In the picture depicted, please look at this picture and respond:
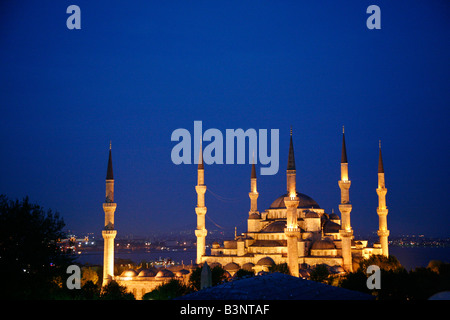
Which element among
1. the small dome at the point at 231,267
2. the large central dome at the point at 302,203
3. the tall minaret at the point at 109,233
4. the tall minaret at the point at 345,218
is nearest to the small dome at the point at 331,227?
the large central dome at the point at 302,203

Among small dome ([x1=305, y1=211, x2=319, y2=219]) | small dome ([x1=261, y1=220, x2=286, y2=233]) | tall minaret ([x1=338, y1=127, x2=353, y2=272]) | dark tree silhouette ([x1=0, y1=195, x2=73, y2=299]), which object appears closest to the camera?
dark tree silhouette ([x1=0, y1=195, x2=73, y2=299])

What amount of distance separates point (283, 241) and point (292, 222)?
605 centimetres

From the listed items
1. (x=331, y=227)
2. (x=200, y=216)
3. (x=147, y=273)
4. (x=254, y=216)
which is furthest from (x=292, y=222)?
(x=147, y=273)

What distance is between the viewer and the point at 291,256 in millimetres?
37562

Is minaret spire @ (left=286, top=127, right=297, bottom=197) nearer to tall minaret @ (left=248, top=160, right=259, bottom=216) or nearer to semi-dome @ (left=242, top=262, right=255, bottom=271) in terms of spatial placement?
semi-dome @ (left=242, top=262, right=255, bottom=271)

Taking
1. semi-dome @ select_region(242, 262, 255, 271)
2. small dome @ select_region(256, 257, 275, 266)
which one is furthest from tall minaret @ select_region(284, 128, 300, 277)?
semi-dome @ select_region(242, 262, 255, 271)

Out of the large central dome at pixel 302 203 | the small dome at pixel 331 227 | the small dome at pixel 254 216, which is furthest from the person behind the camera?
the large central dome at pixel 302 203

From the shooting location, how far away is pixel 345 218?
4344cm

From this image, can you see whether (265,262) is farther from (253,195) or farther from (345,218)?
(253,195)

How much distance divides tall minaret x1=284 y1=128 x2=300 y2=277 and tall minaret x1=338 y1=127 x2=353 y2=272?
5147 mm

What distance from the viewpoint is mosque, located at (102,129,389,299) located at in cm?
3941

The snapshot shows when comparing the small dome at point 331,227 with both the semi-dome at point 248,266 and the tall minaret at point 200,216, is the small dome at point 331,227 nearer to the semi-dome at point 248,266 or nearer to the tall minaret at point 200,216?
the semi-dome at point 248,266

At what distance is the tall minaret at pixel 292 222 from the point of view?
1474 inches
